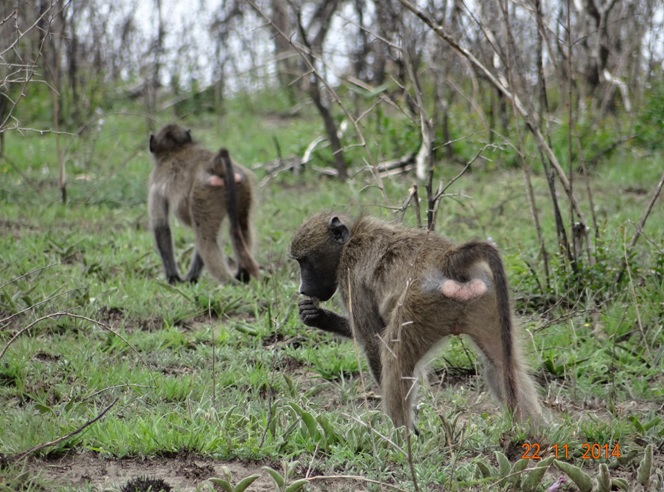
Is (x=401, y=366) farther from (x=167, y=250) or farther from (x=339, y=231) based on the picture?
(x=167, y=250)

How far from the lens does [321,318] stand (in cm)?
445

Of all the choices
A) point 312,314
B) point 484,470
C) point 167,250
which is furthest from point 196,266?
point 484,470

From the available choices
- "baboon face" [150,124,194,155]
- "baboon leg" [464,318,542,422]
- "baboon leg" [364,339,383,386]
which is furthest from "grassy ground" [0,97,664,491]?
"baboon face" [150,124,194,155]

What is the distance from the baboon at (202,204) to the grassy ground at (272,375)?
0.85 feet

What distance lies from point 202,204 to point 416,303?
136 inches

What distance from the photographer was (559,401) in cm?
441

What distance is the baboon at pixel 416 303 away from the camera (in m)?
3.67

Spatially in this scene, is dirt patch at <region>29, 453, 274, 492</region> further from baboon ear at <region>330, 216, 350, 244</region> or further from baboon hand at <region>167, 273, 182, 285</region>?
baboon hand at <region>167, 273, 182, 285</region>

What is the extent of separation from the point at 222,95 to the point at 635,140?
6.84m

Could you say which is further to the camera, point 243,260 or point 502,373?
point 243,260

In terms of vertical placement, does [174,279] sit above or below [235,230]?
below

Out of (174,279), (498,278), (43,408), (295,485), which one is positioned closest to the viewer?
(295,485)

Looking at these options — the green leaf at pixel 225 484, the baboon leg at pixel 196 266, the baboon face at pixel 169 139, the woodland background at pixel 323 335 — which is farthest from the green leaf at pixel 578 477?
the baboon face at pixel 169 139

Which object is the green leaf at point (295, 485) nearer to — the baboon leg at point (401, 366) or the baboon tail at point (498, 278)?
the baboon leg at point (401, 366)
